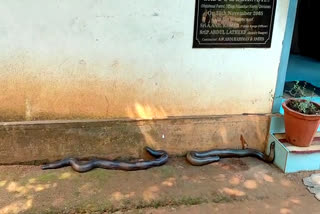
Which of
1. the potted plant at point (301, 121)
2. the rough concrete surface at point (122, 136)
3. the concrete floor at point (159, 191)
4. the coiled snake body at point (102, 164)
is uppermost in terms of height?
the potted plant at point (301, 121)

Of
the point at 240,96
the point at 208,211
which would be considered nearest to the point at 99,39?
the point at 240,96

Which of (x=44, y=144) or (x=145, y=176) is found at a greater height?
(x=44, y=144)

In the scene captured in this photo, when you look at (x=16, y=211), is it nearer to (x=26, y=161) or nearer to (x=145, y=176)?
(x=26, y=161)

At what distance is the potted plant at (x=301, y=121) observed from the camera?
12.7 feet

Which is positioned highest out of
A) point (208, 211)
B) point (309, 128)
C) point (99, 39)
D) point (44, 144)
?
point (99, 39)

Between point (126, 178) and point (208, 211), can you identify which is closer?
point (208, 211)

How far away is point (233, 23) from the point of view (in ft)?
12.8

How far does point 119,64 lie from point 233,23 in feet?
4.56

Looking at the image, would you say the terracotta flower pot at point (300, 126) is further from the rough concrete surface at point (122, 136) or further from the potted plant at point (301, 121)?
the rough concrete surface at point (122, 136)

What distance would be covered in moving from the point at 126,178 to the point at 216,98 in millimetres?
1448

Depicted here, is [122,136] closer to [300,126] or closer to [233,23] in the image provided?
[233,23]

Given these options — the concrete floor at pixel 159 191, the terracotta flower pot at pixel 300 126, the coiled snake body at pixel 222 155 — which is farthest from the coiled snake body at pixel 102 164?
the terracotta flower pot at pixel 300 126

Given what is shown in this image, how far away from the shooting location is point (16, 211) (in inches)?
125

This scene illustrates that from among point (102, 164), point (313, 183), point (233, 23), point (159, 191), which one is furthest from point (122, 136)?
point (313, 183)
